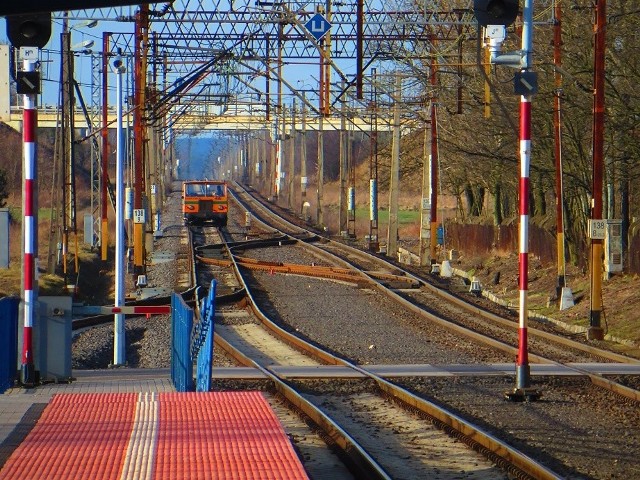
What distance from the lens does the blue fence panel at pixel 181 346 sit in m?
12.4

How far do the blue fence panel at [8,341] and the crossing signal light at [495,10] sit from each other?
609 centimetres

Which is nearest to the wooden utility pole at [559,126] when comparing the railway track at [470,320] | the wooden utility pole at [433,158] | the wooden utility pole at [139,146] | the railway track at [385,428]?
the railway track at [470,320]

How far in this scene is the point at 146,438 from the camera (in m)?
8.35

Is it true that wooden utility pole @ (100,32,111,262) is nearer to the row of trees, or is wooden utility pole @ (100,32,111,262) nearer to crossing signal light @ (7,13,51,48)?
the row of trees

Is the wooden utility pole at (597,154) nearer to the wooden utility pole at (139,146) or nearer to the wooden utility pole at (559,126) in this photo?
the wooden utility pole at (559,126)

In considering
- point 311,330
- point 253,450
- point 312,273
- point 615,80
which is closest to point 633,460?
point 253,450

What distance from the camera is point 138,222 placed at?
33.8 metres

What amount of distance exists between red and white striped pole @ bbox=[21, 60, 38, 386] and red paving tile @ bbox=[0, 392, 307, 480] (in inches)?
120

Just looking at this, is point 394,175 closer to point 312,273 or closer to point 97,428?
point 312,273

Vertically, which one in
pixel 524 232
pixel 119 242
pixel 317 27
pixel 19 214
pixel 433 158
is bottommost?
pixel 119 242

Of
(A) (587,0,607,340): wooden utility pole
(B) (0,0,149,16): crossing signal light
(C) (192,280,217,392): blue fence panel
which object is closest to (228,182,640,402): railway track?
(A) (587,0,607,340): wooden utility pole

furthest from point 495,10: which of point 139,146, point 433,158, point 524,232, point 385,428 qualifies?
point 433,158

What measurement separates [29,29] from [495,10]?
4.87m

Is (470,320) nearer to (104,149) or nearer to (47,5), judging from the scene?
(47,5)
